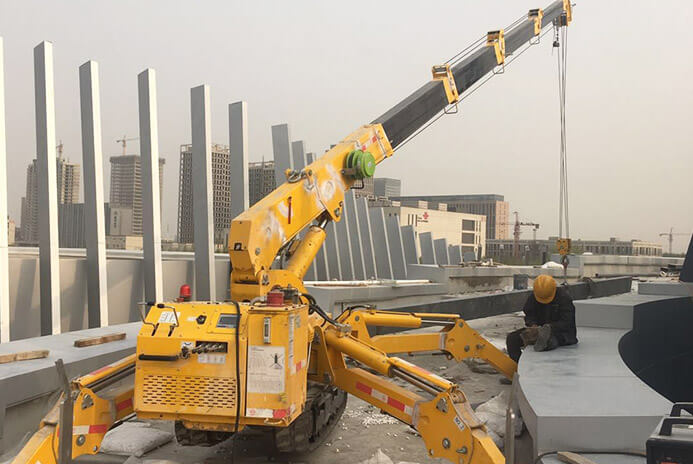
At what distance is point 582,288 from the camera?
17.0m

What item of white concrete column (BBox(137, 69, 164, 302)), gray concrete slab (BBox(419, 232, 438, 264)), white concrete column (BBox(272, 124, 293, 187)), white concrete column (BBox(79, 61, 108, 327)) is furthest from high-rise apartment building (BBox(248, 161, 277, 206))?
gray concrete slab (BBox(419, 232, 438, 264))

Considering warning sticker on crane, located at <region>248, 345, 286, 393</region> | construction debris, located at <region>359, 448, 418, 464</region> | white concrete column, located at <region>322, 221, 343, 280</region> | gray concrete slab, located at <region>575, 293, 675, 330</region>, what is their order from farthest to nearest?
white concrete column, located at <region>322, 221, 343, 280</region>
gray concrete slab, located at <region>575, 293, 675, 330</region>
construction debris, located at <region>359, 448, 418, 464</region>
warning sticker on crane, located at <region>248, 345, 286, 393</region>

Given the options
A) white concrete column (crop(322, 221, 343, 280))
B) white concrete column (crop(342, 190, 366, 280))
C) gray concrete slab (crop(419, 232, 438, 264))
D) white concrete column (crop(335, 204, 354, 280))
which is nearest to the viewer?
white concrete column (crop(322, 221, 343, 280))

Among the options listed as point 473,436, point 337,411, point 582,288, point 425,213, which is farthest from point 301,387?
point 425,213

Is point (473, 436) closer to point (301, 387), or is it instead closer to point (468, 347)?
point (301, 387)

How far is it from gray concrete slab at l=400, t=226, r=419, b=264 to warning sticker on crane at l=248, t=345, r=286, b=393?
20.0 meters

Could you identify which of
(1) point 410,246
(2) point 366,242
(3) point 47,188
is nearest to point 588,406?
(3) point 47,188

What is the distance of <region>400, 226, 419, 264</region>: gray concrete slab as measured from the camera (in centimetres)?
2491

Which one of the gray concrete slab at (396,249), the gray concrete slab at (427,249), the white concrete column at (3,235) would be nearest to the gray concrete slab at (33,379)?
the white concrete column at (3,235)

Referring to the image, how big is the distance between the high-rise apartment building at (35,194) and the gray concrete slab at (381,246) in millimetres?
9647

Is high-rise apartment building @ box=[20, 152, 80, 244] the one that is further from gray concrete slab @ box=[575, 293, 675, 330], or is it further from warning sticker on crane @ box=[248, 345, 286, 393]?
gray concrete slab @ box=[575, 293, 675, 330]

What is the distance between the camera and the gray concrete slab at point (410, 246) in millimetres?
24906

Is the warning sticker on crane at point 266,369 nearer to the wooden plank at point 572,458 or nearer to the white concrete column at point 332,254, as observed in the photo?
the wooden plank at point 572,458

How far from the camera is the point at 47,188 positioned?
10.3 m
